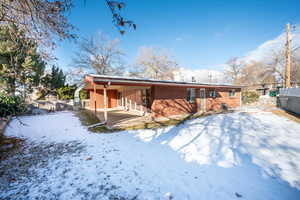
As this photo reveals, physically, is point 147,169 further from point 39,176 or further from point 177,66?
point 177,66

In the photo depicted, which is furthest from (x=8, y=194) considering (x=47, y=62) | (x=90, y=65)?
(x=90, y=65)

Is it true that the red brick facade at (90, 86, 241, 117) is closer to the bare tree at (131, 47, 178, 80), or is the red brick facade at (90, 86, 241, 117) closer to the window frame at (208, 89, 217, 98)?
the window frame at (208, 89, 217, 98)

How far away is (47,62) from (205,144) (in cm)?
535

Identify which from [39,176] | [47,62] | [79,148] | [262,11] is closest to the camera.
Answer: [39,176]

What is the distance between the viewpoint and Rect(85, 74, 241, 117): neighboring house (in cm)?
669

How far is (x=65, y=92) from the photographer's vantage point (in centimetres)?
1594

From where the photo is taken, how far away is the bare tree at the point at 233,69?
27.7m

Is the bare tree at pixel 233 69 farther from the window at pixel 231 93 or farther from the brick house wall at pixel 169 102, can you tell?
the brick house wall at pixel 169 102

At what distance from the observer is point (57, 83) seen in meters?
16.8

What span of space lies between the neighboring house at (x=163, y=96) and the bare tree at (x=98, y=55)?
8.58m

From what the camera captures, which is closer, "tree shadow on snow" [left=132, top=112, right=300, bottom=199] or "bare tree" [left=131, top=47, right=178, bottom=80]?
"tree shadow on snow" [left=132, top=112, right=300, bottom=199]

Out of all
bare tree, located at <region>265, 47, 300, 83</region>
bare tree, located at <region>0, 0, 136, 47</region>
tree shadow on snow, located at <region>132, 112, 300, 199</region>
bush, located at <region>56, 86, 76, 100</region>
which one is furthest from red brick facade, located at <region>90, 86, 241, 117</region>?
bare tree, located at <region>265, 47, 300, 83</region>

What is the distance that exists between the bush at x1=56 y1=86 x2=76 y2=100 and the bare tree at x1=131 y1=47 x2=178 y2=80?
10.6 m

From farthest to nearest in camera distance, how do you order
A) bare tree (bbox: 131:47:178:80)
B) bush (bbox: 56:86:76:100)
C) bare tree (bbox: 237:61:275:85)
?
bare tree (bbox: 237:61:275:85), bare tree (bbox: 131:47:178:80), bush (bbox: 56:86:76:100)
